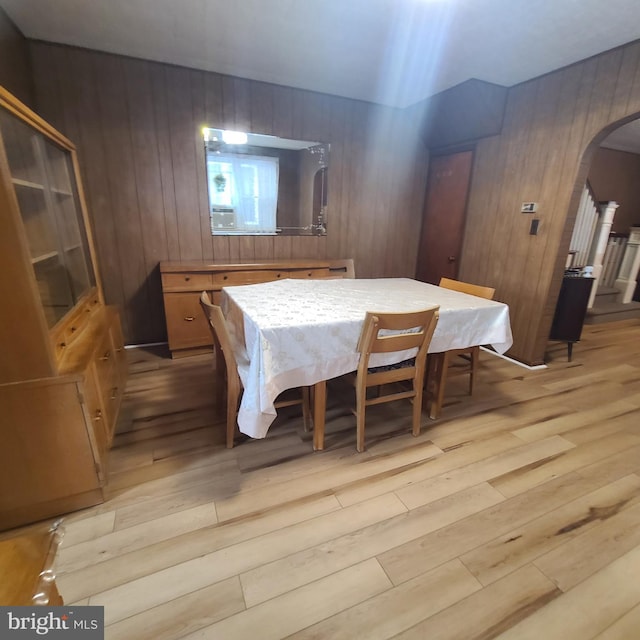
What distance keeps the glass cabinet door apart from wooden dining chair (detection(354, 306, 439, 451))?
1.43 metres

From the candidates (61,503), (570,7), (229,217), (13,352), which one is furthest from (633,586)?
(229,217)

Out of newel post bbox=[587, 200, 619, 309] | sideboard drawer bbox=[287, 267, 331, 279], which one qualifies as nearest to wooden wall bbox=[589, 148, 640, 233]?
newel post bbox=[587, 200, 619, 309]

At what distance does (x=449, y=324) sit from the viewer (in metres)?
2.01

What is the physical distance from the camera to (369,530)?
4.78ft

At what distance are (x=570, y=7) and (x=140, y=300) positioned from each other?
3812 millimetres

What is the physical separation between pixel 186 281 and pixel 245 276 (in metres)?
0.52

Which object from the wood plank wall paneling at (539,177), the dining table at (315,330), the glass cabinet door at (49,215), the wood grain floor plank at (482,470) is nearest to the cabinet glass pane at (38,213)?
the glass cabinet door at (49,215)

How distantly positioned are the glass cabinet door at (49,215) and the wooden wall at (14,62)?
594 millimetres

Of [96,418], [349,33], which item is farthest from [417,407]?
[349,33]

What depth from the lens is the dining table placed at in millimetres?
1581

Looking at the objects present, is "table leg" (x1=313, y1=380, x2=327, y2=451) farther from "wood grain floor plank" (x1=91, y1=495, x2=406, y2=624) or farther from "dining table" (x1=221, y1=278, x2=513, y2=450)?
"wood grain floor plank" (x1=91, y1=495, x2=406, y2=624)

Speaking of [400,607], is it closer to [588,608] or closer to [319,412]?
[588,608]

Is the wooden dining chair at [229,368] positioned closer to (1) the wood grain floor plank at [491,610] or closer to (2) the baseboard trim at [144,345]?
(1) the wood grain floor plank at [491,610]

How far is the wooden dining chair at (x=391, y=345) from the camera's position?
1689mm
